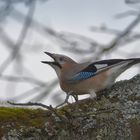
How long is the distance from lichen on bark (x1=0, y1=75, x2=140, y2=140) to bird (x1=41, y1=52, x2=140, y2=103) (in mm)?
547

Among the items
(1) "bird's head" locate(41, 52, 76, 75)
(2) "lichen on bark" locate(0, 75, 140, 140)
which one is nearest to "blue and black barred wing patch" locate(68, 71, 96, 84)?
(1) "bird's head" locate(41, 52, 76, 75)

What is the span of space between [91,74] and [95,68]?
0.29 feet

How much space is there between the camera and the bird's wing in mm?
3809

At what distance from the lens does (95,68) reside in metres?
3.87

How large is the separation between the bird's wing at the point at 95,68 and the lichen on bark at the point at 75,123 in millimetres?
748

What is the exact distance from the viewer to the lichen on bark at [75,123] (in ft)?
9.44

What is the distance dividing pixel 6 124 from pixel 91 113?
1.70 ft

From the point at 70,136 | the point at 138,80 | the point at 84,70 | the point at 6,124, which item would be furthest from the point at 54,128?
the point at 84,70

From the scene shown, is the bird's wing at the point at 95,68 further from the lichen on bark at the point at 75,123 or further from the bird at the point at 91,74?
the lichen on bark at the point at 75,123

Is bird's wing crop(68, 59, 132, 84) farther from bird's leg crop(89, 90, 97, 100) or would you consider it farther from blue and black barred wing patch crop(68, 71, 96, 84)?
bird's leg crop(89, 90, 97, 100)

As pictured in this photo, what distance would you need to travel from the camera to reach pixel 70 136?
2.88 meters

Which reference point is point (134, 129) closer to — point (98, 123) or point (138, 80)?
point (98, 123)

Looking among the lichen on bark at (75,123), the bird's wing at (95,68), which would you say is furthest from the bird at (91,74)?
the lichen on bark at (75,123)

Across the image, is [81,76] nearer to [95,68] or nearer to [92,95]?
[95,68]
